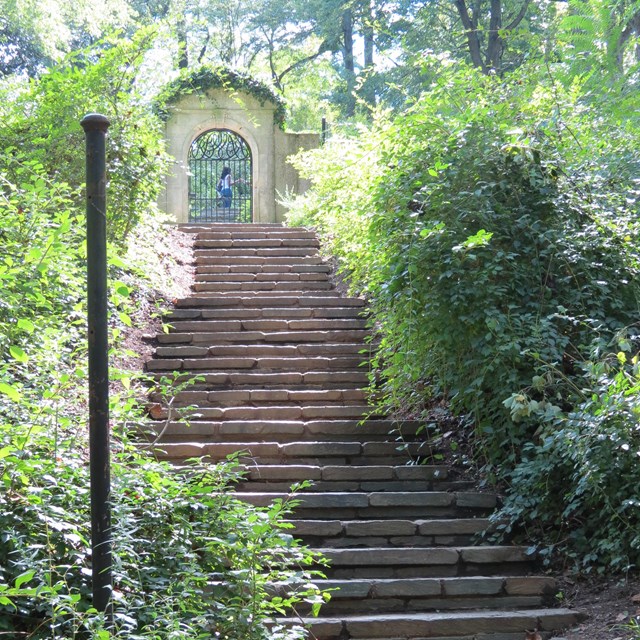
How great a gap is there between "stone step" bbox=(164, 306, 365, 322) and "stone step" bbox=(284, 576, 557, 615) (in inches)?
167

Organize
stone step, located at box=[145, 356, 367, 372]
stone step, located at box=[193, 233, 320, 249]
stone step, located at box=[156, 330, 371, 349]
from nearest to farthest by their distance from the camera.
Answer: stone step, located at box=[145, 356, 367, 372], stone step, located at box=[156, 330, 371, 349], stone step, located at box=[193, 233, 320, 249]

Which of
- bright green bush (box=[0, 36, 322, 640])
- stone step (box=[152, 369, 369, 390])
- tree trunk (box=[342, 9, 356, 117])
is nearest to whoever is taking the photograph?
bright green bush (box=[0, 36, 322, 640])

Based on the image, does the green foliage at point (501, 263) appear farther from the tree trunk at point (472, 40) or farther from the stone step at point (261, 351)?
the tree trunk at point (472, 40)

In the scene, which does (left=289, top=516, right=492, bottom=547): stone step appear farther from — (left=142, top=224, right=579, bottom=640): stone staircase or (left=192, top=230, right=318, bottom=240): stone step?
(left=192, top=230, right=318, bottom=240): stone step

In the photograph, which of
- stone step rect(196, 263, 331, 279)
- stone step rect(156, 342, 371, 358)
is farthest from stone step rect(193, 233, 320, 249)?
stone step rect(156, 342, 371, 358)

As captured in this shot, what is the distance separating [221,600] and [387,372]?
3.02 m

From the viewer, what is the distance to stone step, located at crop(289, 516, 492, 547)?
5.20 meters

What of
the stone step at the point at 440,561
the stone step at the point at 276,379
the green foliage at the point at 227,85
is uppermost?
the green foliage at the point at 227,85

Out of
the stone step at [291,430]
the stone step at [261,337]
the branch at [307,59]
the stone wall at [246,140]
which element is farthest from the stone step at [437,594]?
the branch at [307,59]

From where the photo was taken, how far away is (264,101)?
51.7 ft

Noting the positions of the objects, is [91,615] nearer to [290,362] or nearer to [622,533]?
[622,533]

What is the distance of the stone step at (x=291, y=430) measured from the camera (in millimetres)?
6387

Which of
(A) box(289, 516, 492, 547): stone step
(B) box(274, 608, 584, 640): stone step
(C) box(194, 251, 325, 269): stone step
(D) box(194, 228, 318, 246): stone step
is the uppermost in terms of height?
(D) box(194, 228, 318, 246): stone step

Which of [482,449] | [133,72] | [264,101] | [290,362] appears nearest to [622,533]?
[482,449]
